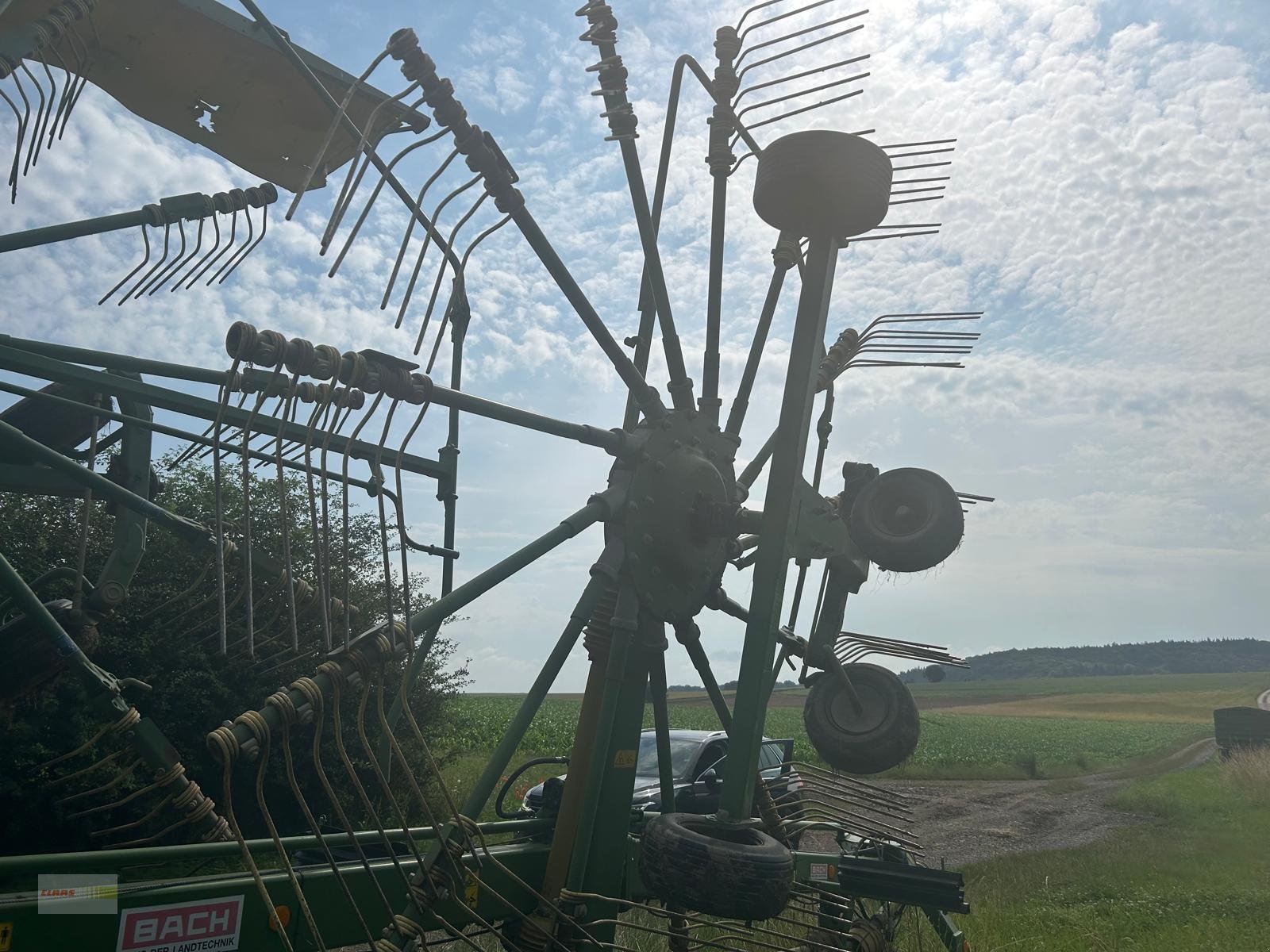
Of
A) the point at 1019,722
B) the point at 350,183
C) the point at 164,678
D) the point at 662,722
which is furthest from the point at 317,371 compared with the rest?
the point at 1019,722

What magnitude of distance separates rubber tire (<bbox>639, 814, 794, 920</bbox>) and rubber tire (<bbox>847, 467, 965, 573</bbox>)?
1538 millimetres

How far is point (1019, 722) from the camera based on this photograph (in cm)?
5719

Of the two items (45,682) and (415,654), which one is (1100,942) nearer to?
(415,654)

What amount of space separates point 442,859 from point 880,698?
253 cm

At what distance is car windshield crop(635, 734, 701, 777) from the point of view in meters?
12.1

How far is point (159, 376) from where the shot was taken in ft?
12.1

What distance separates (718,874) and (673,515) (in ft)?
5.19

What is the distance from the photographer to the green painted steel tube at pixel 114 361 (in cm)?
361

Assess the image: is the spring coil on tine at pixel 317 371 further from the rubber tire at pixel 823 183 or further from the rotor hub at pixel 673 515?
the rubber tire at pixel 823 183

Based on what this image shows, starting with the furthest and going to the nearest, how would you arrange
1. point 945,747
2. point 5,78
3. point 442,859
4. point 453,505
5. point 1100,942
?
point 945,747
point 1100,942
point 453,505
point 5,78
point 442,859

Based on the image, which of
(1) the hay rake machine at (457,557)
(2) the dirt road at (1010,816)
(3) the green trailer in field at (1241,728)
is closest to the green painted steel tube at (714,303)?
(1) the hay rake machine at (457,557)

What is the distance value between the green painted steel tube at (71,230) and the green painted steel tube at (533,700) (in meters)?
2.69

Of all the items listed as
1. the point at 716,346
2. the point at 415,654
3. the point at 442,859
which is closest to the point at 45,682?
the point at 415,654

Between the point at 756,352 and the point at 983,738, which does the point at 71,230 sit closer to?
the point at 756,352
